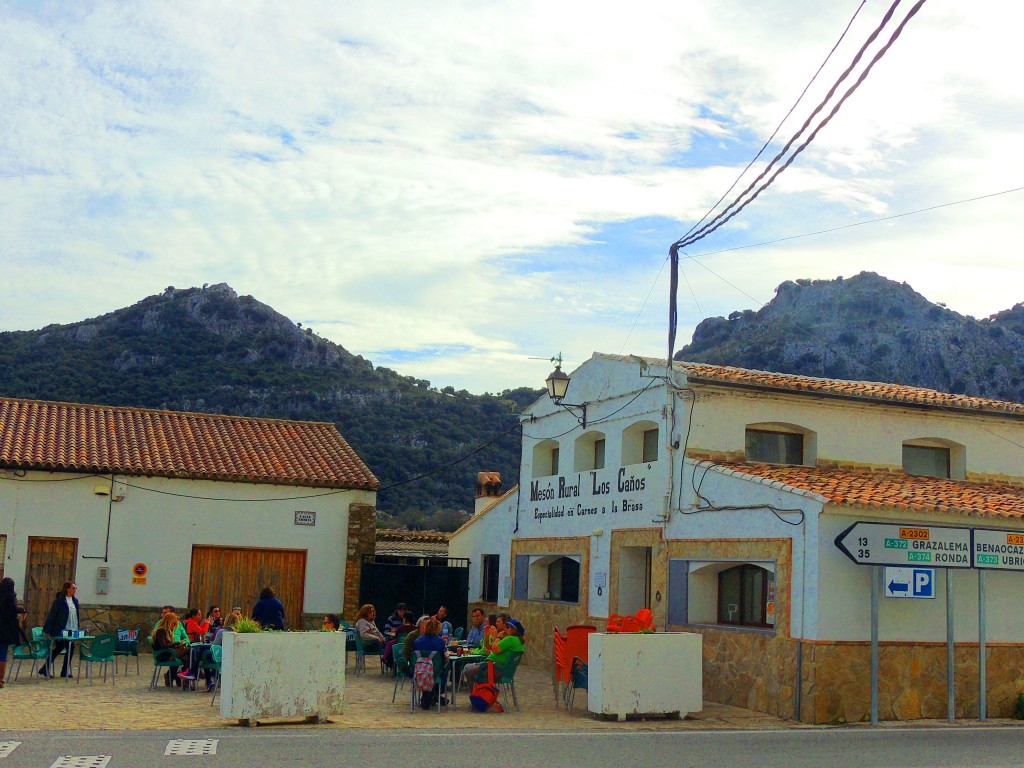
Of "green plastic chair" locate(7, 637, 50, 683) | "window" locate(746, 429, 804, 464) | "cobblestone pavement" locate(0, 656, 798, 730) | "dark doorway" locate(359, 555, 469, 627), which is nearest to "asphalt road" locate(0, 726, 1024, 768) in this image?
"cobblestone pavement" locate(0, 656, 798, 730)

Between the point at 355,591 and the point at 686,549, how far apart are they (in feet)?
27.7

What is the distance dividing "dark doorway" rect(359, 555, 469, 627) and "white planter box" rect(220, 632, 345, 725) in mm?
10664

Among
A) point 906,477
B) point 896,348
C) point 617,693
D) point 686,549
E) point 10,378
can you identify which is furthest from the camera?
point 896,348

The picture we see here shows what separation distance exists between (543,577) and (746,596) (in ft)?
23.1

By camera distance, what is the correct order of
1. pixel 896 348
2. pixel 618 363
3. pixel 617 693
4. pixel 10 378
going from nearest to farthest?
pixel 617 693
pixel 618 363
pixel 10 378
pixel 896 348

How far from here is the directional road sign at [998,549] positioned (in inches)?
551

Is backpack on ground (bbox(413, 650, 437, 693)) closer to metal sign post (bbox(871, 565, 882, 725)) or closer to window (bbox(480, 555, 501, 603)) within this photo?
metal sign post (bbox(871, 565, 882, 725))

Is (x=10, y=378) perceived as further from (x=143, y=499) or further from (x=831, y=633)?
(x=831, y=633)

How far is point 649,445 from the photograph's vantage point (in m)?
19.2

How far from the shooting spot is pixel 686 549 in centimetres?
1670

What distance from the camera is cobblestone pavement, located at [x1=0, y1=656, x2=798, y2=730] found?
1162cm

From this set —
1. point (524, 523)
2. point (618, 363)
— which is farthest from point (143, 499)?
point (618, 363)

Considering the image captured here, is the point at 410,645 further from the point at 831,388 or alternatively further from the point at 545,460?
the point at 545,460

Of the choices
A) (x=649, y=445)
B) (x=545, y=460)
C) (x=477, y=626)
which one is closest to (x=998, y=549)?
(x=649, y=445)
